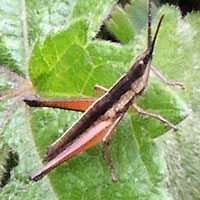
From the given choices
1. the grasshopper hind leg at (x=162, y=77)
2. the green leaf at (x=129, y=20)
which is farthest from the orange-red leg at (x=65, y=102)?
the green leaf at (x=129, y=20)

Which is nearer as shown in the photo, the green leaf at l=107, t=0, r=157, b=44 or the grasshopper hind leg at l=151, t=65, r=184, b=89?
the grasshopper hind leg at l=151, t=65, r=184, b=89

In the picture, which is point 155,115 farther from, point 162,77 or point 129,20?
point 129,20

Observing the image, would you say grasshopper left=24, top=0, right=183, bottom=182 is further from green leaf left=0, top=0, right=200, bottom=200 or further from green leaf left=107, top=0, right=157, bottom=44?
green leaf left=107, top=0, right=157, bottom=44

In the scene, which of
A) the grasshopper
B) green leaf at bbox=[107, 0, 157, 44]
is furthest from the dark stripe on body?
green leaf at bbox=[107, 0, 157, 44]

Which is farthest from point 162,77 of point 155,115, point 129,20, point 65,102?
point 129,20

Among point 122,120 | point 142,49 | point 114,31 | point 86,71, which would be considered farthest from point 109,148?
point 114,31

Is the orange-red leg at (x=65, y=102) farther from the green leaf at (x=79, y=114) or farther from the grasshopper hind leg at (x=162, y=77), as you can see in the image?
the grasshopper hind leg at (x=162, y=77)
